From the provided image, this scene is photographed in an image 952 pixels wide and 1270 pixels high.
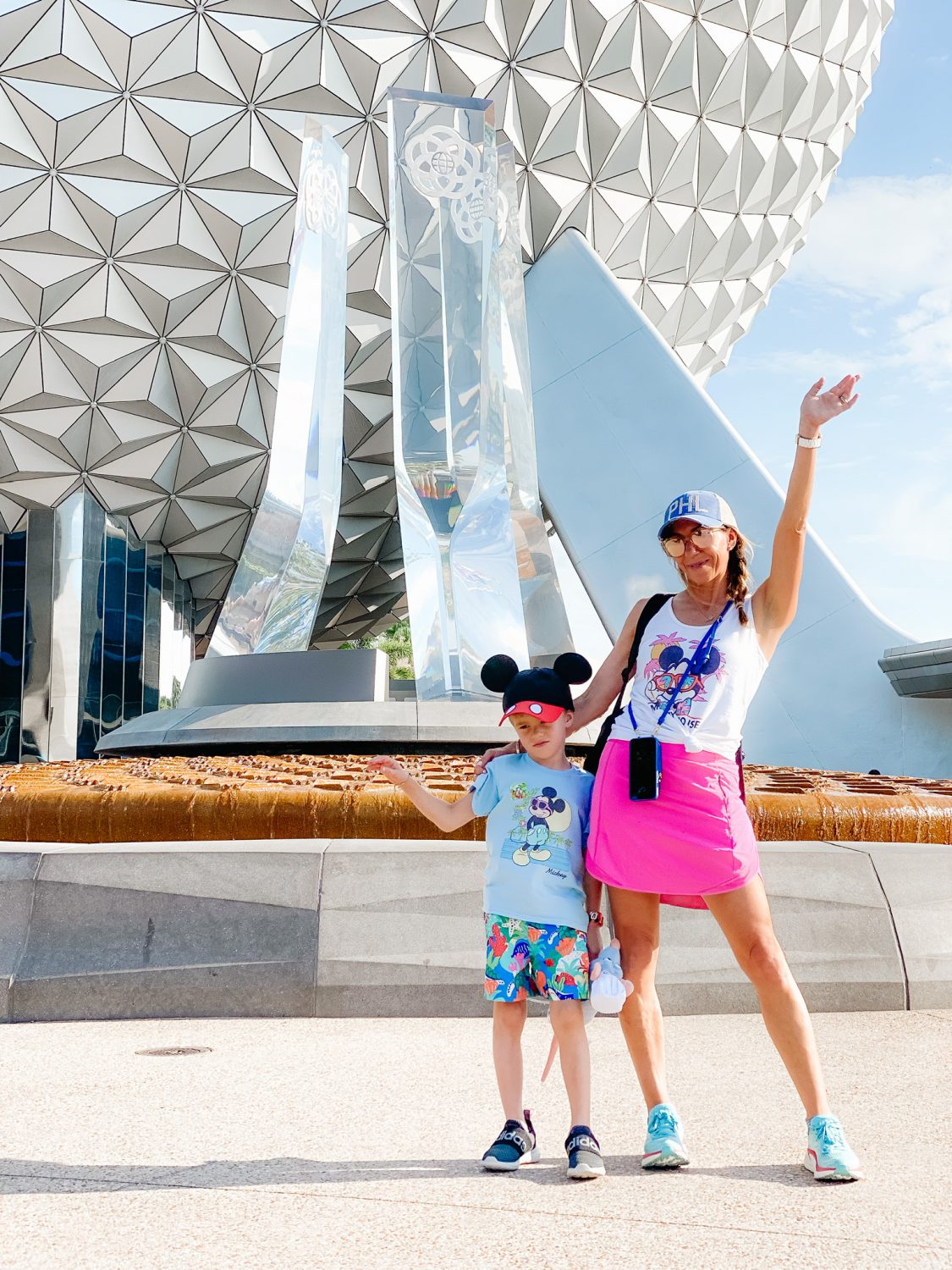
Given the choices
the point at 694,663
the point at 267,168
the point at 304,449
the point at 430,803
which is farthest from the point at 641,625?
the point at 267,168

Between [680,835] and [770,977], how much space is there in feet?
1.29

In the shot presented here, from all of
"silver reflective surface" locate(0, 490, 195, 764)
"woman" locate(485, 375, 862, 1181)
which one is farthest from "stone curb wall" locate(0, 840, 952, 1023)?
"silver reflective surface" locate(0, 490, 195, 764)

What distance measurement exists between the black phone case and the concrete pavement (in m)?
0.84

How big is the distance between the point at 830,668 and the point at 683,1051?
Result: 33.6ft

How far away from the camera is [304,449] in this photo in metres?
12.5

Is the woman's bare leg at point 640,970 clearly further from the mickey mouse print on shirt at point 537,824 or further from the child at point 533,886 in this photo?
the mickey mouse print on shirt at point 537,824

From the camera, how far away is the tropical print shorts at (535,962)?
2.75 metres

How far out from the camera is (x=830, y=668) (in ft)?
43.6

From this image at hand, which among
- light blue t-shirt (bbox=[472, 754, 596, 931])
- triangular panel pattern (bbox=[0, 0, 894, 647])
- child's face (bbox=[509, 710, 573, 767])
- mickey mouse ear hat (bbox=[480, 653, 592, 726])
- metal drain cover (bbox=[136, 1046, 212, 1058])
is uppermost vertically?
triangular panel pattern (bbox=[0, 0, 894, 647])

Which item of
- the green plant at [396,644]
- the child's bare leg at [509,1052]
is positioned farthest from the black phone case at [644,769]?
the green plant at [396,644]

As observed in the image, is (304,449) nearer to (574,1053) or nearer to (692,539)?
(692,539)

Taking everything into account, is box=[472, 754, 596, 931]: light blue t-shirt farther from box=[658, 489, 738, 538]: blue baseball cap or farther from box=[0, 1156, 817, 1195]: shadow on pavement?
box=[658, 489, 738, 538]: blue baseball cap

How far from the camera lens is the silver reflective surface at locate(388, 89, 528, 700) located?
35.1ft

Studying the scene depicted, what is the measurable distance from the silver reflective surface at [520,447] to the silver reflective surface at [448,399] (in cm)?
47
